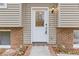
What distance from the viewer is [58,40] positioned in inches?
120

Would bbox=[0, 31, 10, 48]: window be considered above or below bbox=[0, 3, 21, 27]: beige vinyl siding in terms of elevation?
below

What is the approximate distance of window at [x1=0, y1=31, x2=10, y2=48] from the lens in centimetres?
289

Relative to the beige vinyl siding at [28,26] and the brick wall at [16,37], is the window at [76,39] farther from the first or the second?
the brick wall at [16,37]

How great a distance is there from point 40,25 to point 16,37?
464 millimetres

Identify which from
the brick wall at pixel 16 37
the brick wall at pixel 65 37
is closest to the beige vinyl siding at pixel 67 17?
the brick wall at pixel 65 37

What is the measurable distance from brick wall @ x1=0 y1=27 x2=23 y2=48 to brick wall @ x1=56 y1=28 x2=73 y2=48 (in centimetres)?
65

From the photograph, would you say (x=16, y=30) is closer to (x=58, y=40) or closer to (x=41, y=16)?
(x=41, y=16)

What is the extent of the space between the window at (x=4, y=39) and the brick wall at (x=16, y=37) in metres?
0.06

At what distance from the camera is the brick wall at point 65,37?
9.90ft

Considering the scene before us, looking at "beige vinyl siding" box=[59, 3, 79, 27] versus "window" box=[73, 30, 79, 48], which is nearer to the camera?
"window" box=[73, 30, 79, 48]

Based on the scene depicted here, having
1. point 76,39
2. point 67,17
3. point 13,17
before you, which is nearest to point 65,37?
point 76,39

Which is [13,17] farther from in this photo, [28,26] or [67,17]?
[67,17]

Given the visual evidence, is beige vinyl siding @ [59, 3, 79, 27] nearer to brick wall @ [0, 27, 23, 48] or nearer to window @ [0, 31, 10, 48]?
brick wall @ [0, 27, 23, 48]

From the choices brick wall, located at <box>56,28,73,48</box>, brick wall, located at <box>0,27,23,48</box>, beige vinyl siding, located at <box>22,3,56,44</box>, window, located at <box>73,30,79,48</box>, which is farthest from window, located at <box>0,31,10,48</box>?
window, located at <box>73,30,79,48</box>
